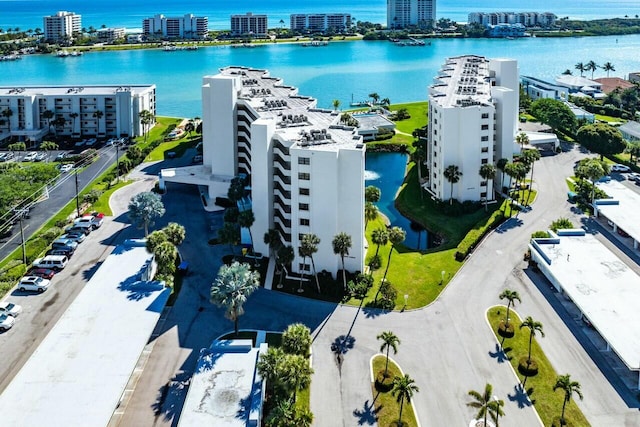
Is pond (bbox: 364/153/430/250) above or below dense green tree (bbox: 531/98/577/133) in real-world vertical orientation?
below

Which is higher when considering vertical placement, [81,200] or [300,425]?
[81,200]

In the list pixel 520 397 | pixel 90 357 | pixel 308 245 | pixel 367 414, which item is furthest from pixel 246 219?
pixel 520 397

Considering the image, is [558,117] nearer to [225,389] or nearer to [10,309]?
[225,389]

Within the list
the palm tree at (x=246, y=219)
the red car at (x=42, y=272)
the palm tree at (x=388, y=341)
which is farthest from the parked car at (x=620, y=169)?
the red car at (x=42, y=272)

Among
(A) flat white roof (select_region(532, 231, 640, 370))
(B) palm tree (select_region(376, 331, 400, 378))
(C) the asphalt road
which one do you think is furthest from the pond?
(C) the asphalt road

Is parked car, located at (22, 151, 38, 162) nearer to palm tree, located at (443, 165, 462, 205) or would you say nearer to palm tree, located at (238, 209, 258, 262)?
palm tree, located at (238, 209, 258, 262)

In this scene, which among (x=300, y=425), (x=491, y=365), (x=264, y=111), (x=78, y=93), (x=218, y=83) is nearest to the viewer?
(x=300, y=425)

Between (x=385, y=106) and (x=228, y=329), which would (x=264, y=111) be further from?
(x=385, y=106)

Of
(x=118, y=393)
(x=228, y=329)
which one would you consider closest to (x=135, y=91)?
(x=228, y=329)
